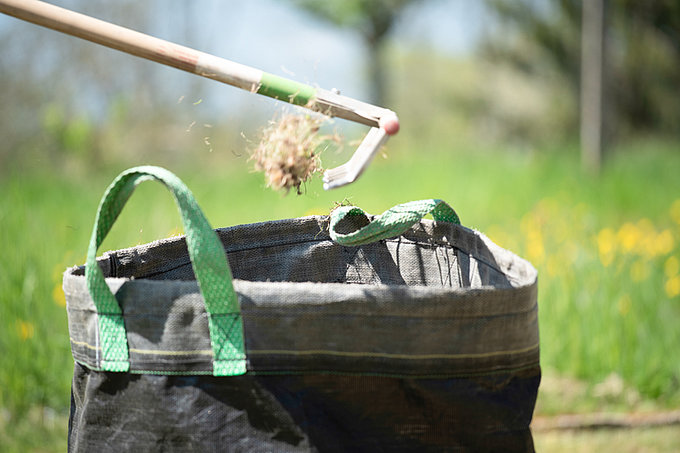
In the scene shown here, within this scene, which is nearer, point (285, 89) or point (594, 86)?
point (285, 89)

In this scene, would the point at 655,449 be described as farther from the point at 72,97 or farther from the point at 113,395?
the point at 72,97

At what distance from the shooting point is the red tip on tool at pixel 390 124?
2.96 feet

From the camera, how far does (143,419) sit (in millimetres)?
846

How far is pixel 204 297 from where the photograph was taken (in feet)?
2.67

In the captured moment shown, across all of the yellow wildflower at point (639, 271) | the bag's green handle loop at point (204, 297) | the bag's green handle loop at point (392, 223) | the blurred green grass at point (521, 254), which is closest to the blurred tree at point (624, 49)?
the blurred green grass at point (521, 254)

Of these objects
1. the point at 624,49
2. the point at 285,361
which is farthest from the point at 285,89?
the point at 624,49

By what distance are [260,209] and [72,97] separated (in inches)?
217

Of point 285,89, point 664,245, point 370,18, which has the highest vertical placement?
point 370,18

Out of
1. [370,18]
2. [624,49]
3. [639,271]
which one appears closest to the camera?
[639,271]

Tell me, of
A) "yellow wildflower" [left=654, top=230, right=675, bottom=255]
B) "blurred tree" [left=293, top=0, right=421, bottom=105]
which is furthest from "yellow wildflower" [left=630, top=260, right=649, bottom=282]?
"blurred tree" [left=293, top=0, right=421, bottom=105]

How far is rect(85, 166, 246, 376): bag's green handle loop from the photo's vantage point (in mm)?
813

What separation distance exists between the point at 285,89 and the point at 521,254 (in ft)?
7.00

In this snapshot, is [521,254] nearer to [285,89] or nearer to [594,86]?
[285,89]

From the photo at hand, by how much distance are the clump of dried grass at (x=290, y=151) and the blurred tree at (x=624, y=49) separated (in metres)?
9.60
